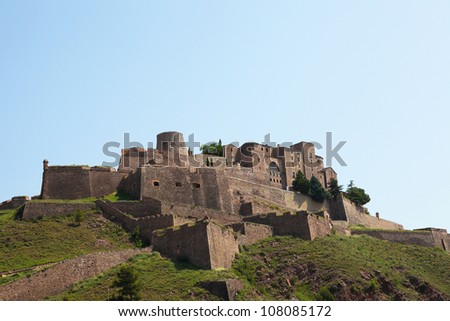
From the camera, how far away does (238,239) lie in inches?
1754

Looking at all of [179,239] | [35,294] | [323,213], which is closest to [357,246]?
[323,213]

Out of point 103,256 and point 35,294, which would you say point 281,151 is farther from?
point 35,294

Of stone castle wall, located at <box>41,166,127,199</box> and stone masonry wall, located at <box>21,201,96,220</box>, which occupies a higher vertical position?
stone castle wall, located at <box>41,166,127,199</box>

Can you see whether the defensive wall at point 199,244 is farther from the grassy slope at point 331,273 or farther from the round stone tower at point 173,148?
the round stone tower at point 173,148

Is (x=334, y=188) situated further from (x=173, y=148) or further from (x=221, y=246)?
(x=221, y=246)

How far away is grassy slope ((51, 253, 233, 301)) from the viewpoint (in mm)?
34750

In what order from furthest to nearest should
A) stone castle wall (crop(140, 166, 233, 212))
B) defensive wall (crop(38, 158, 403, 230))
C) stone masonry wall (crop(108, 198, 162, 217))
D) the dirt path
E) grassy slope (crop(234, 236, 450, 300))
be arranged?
stone castle wall (crop(140, 166, 233, 212)), defensive wall (crop(38, 158, 403, 230)), stone masonry wall (crop(108, 198, 162, 217)), grassy slope (crop(234, 236, 450, 300)), the dirt path

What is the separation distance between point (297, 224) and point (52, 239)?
1626 centimetres

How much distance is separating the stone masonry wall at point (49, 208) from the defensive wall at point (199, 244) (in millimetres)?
9105

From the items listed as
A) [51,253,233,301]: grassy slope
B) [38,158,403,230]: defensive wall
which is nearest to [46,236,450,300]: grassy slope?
[51,253,233,301]: grassy slope

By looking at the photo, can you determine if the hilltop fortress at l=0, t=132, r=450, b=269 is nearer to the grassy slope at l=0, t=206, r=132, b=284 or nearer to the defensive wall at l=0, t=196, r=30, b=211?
the defensive wall at l=0, t=196, r=30, b=211

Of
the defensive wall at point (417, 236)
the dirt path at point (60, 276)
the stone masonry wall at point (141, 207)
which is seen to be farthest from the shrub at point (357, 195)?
the dirt path at point (60, 276)

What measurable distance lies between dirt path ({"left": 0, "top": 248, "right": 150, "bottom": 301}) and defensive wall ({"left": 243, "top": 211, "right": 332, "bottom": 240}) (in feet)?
39.5

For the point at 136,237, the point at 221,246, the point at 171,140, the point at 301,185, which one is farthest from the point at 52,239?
the point at 301,185
